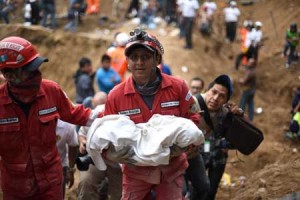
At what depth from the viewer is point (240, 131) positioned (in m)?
5.47

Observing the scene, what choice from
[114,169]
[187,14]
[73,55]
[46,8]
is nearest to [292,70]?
[187,14]

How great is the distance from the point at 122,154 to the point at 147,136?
9.1 inches

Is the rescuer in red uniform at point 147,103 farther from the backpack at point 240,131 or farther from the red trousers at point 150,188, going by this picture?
the backpack at point 240,131

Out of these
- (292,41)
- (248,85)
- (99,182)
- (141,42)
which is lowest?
(248,85)

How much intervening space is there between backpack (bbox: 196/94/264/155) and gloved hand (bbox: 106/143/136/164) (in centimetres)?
173

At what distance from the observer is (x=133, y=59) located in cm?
402

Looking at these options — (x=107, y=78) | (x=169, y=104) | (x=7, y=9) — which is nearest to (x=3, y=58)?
(x=169, y=104)

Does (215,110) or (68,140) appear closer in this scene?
(68,140)

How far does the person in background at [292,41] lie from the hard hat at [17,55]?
50.7 feet

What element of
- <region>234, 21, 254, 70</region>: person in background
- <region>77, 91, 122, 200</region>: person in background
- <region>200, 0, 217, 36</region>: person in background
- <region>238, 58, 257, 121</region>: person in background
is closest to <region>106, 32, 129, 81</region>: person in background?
<region>238, 58, 257, 121</region>: person in background

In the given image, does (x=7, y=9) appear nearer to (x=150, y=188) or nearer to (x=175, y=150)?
(x=150, y=188)

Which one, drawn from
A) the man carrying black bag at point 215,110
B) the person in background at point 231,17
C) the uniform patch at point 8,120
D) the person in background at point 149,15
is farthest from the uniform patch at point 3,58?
Result: the person in background at point 231,17

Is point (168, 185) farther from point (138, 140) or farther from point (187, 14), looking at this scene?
point (187, 14)

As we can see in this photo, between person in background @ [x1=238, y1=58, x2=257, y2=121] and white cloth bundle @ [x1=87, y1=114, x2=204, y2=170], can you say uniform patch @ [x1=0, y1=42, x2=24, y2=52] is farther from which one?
person in background @ [x1=238, y1=58, x2=257, y2=121]
